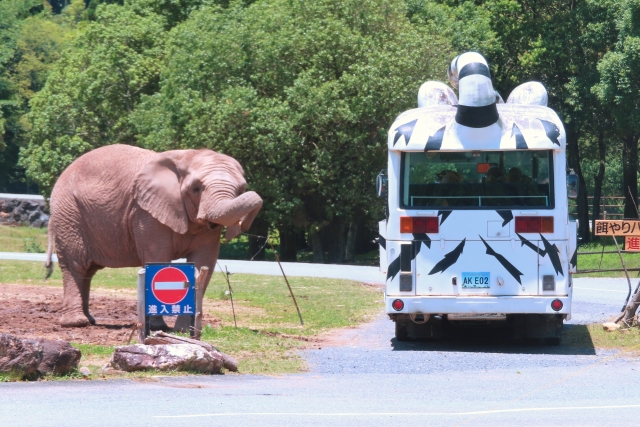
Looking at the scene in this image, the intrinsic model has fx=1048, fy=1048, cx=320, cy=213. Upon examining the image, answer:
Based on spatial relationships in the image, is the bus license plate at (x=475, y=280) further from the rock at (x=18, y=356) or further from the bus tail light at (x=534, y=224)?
the rock at (x=18, y=356)

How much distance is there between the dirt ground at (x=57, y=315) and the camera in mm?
14547

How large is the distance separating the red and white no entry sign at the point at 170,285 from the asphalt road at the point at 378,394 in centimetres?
185

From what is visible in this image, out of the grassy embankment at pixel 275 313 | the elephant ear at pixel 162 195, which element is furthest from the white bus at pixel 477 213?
the elephant ear at pixel 162 195

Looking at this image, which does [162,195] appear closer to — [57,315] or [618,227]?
[57,315]

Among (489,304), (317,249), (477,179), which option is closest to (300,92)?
(317,249)

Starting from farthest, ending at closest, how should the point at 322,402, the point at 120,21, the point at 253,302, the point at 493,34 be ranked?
the point at 120,21 < the point at 493,34 < the point at 253,302 < the point at 322,402

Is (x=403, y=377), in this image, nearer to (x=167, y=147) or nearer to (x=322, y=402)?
(x=322, y=402)

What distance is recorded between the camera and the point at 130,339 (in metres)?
13.2

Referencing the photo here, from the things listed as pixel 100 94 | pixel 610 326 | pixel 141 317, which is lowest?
pixel 610 326

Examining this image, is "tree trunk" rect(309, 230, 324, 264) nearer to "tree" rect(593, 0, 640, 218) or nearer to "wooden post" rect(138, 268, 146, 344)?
"tree" rect(593, 0, 640, 218)

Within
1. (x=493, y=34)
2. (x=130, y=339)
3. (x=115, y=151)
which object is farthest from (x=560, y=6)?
(x=130, y=339)

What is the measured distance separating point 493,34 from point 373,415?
32339 millimetres

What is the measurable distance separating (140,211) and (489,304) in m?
5.27

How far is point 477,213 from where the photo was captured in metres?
13.8
